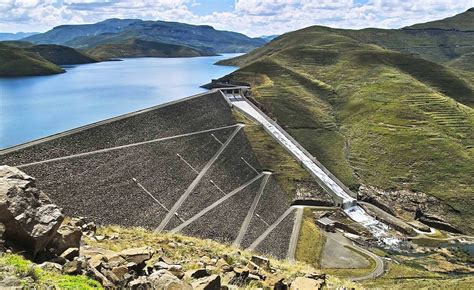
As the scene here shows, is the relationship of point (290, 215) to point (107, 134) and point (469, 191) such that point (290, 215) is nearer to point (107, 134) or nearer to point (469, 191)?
point (107, 134)

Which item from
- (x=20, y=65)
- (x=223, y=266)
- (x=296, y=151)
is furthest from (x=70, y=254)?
(x=20, y=65)

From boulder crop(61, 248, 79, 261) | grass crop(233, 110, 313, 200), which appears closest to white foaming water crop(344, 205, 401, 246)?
grass crop(233, 110, 313, 200)

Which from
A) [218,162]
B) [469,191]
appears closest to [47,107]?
[218,162]

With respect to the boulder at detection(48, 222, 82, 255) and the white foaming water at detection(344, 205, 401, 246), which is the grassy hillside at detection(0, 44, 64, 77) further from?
the boulder at detection(48, 222, 82, 255)

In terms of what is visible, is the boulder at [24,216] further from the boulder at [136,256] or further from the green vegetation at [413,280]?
the green vegetation at [413,280]

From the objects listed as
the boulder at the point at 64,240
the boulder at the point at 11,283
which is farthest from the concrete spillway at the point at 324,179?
the boulder at the point at 11,283

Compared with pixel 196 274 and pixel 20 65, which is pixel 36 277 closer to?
pixel 196 274
